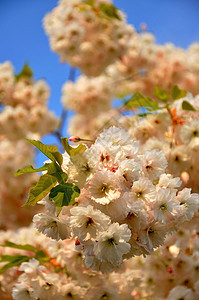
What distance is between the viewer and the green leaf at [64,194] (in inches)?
35.0

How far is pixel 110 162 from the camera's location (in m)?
0.95

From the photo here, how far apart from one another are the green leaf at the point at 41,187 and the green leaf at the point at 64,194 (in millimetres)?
42

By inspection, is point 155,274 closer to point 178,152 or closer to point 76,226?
A: point 178,152

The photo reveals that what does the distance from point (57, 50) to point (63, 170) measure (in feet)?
11.4

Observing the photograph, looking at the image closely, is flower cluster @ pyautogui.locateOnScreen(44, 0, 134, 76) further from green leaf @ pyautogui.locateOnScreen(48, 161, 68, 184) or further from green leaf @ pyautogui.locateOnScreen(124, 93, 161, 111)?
green leaf @ pyautogui.locateOnScreen(48, 161, 68, 184)

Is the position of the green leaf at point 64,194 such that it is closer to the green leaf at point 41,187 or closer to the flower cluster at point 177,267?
the green leaf at point 41,187

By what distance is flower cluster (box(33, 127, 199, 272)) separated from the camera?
0.87 metres

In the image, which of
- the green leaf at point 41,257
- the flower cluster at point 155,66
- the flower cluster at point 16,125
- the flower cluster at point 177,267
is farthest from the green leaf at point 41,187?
the flower cluster at point 155,66

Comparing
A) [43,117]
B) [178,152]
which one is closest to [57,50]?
[43,117]

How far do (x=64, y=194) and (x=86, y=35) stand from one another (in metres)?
3.75

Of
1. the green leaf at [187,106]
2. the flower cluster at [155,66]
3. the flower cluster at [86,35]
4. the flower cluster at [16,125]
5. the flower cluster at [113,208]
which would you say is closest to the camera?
the flower cluster at [113,208]

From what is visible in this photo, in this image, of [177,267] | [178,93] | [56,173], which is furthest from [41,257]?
[178,93]

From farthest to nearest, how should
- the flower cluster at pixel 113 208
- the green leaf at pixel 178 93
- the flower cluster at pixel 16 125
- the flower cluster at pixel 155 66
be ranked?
the flower cluster at pixel 155 66 < the flower cluster at pixel 16 125 < the green leaf at pixel 178 93 < the flower cluster at pixel 113 208

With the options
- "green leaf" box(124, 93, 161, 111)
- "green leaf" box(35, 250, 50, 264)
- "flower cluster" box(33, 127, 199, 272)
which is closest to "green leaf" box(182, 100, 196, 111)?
"green leaf" box(124, 93, 161, 111)
